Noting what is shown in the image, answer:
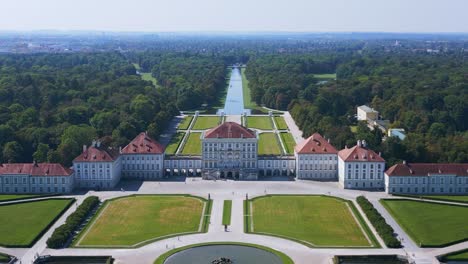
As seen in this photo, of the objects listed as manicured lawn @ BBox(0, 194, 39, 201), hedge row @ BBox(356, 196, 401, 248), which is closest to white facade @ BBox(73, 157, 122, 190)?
manicured lawn @ BBox(0, 194, 39, 201)

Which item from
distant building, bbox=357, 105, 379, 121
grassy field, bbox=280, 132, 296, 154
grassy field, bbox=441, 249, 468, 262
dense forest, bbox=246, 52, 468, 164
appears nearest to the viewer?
grassy field, bbox=441, 249, 468, 262

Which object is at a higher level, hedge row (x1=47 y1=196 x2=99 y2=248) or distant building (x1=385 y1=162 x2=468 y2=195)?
distant building (x1=385 y1=162 x2=468 y2=195)

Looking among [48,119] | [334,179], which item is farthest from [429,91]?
[48,119]

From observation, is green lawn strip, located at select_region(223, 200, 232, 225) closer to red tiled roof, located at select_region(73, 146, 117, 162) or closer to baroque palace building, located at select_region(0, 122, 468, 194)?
Result: baroque palace building, located at select_region(0, 122, 468, 194)

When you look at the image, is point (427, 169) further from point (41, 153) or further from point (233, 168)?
point (41, 153)

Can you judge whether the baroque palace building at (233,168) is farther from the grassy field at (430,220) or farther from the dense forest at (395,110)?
the grassy field at (430,220)

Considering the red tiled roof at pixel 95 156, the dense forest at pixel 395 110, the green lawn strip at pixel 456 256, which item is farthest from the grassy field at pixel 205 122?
the green lawn strip at pixel 456 256

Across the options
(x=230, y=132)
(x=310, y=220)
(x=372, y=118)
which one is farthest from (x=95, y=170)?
(x=372, y=118)
